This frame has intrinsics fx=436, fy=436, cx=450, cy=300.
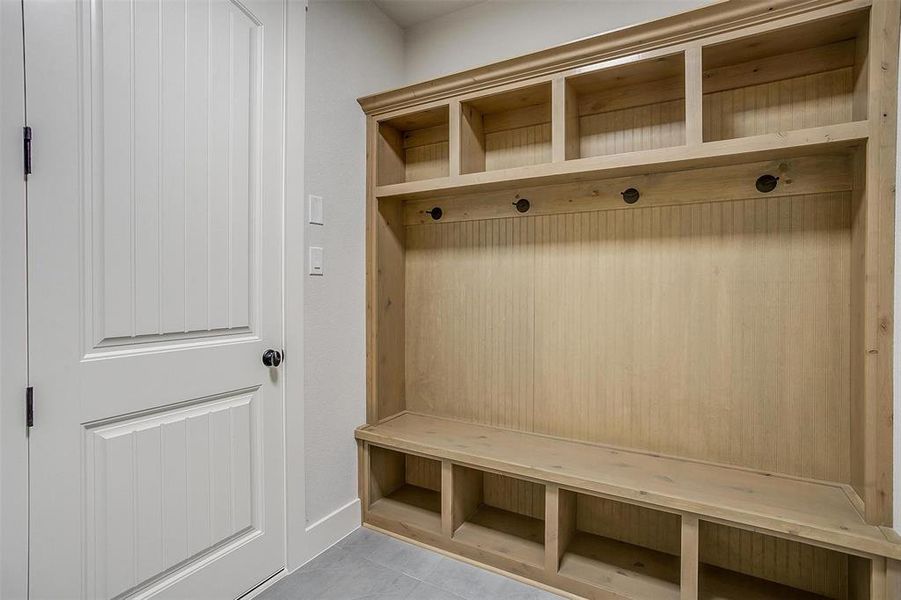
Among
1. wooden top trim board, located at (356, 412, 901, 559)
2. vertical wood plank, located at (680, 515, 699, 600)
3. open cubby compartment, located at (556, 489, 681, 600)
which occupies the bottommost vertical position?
open cubby compartment, located at (556, 489, 681, 600)

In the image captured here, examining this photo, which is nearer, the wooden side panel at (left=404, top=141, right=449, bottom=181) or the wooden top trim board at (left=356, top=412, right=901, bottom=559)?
the wooden top trim board at (left=356, top=412, right=901, bottom=559)

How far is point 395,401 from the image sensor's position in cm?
240

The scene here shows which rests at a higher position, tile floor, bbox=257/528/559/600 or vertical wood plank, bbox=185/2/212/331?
vertical wood plank, bbox=185/2/212/331

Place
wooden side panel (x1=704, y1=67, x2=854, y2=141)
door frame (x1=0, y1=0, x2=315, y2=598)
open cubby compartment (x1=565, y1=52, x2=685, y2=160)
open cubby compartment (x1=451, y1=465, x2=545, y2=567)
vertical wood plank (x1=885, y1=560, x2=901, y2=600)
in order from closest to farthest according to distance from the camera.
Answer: door frame (x1=0, y1=0, x2=315, y2=598) → vertical wood plank (x1=885, y1=560, x2=901, y2=600) → wooden side panel (x1=704, y1=67, x2=854, y2=141) → open cubby compartment (x1=565, y1=52, x2=685, y2=160) → open cubby compartment (x1=451, y1=465, x2=545, y2=567)

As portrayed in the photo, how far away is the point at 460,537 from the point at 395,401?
29.9 inches

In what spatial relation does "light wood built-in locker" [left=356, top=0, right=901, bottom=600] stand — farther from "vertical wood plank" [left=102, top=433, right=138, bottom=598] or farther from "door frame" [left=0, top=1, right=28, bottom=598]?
"door frame" [left=0, top=1, right=28, bottom=598]

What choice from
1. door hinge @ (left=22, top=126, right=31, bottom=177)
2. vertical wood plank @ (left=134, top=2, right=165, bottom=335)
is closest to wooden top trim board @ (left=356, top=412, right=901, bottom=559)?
vertical wood plank @ (left=134, top=2, right=165, bottom=335)

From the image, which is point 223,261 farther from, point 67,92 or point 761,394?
point 761,394

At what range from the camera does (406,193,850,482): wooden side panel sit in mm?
1597

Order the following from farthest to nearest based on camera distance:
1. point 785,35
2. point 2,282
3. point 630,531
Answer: point 630,531 → point 785,35 → point 2,282

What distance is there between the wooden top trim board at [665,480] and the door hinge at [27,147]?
5.11ft

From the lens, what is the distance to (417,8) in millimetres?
2279

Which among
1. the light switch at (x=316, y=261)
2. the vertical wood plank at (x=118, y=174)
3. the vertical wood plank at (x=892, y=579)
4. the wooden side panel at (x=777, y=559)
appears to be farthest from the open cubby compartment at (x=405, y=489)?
the vertical wood plank at (x=892, y=579)

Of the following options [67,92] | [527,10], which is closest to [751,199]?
[527,10]
